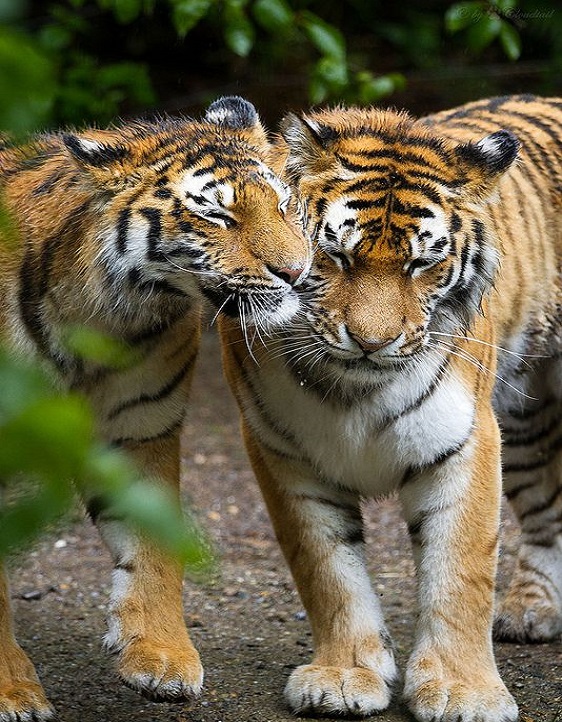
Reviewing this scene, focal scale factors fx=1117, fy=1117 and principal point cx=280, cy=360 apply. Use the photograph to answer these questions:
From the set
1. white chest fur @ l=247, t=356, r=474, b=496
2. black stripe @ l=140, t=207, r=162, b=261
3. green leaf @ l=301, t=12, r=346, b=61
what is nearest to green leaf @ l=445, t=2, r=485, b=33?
green leaf @ l=301, t=12, r=346, b=61

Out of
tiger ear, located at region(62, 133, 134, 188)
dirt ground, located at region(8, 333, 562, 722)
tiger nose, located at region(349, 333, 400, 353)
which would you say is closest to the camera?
tiger nose, located at region(349, 333, 400, 353)

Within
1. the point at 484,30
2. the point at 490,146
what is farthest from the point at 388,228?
the point at 484,30

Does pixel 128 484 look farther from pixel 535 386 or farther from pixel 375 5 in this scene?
pixel 375 5

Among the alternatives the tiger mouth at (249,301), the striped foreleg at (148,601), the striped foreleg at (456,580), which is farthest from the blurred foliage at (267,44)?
the striped foreleg at (456,580)

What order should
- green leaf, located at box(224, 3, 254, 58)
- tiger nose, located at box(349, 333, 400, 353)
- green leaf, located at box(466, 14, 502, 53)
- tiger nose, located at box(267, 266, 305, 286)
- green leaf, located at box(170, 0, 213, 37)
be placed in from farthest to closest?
1. green leaf, located at box(224, 3, 254, 58)
2. green leaf, located at box(466, 14, 502, 53)
3. green leaf, located at box(170, 0, 213, 37)
4. tiger nose, located at box(349, 333, 400, 353)
5. tiger nose, located at box(267, 266, 305, 286)

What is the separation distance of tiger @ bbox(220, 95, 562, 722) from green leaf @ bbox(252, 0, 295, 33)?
160cm

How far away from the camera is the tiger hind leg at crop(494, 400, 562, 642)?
378 centimetres

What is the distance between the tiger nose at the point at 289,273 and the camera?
2.52m

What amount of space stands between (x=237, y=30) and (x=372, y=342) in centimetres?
266

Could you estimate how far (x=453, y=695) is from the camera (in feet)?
9.45

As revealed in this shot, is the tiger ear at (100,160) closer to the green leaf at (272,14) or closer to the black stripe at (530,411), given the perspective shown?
the black stripe at (530,411)

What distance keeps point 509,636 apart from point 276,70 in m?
5.21

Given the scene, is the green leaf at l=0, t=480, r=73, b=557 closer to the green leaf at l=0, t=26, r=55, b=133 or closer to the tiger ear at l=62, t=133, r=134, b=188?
the green leaf at l=0, t=26, r=55, b=133

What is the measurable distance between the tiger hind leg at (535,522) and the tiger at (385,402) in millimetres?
826
